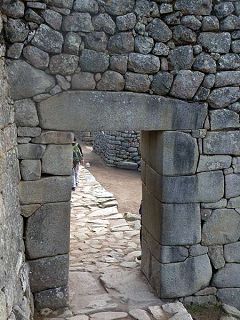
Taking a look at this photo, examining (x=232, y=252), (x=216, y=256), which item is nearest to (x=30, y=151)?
(x=216, y=256)

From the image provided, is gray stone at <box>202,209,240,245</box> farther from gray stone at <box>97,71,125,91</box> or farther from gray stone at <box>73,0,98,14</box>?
gray stone at <box>73,0,98,14</box>

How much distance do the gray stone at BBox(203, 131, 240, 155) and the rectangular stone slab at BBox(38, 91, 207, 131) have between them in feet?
0.63

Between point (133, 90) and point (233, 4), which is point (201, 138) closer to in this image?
point (133, 90)

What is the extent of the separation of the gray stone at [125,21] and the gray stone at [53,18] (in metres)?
0.55

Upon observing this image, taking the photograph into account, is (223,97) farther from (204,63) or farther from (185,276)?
(185,276)

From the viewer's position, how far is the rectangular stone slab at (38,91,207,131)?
13.7 feet

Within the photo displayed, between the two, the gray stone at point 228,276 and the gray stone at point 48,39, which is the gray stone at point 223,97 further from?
the gray stone at point 228,276

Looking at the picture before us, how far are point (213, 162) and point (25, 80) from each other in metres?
2.07

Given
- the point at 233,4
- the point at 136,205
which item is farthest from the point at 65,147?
the point at 136,205

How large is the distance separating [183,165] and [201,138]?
1.11 ft

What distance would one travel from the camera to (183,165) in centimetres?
459

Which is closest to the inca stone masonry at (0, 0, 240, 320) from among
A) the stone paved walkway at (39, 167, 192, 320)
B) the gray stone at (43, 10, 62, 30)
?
the gray stone at (43, 10, 62, 30)

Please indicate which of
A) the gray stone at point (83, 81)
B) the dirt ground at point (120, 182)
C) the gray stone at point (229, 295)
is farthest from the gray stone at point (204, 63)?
the dirt ground at point (120, 182)

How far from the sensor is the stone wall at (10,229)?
3467 mm
